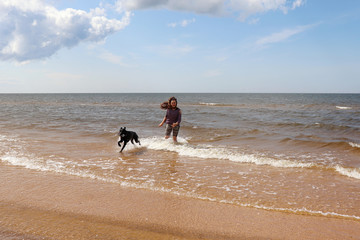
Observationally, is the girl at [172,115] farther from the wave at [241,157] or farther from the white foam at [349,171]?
the white foam at [349,171]

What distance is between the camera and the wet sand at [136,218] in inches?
129

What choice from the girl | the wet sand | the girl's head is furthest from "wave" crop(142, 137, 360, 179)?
the wet sand

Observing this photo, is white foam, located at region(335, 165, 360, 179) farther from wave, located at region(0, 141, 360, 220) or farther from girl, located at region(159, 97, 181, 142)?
girl, located at region(159, 97, 181, 142)

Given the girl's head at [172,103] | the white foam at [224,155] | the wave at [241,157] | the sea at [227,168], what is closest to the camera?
the sea at [227,168]

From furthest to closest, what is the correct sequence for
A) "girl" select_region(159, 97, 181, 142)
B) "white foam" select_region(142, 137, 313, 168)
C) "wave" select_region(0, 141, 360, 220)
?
"girl" select_region(159, 97, 181, 142), "white foam" select_region(142, 137, 313, 168), "wave" select_region(0, 141, 360, 220)

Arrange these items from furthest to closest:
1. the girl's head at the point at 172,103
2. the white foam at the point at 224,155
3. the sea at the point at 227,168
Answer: the girl's head at the point at 172,103 → the white foam at the point at 224,155 → the sea at the point at 227,168

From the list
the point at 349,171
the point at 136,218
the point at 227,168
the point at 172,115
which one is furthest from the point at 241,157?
the point at 136,218

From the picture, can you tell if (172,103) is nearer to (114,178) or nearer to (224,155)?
(224,155)

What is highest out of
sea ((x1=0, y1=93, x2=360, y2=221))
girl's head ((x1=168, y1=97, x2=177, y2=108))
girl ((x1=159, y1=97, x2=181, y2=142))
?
girl's head ((x1=168, y1=97, x2=177, y2=108))

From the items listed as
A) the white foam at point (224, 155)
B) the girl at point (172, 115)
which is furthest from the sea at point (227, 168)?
the girl at point (172, 115)

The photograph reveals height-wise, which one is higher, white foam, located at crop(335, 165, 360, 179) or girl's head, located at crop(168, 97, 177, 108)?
girl's head, located at crop(168, 97, 177, 108)

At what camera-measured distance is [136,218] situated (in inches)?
146

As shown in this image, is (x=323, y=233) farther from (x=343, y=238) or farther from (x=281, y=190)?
(x=281, y=190)

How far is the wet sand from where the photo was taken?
10.7 ft
